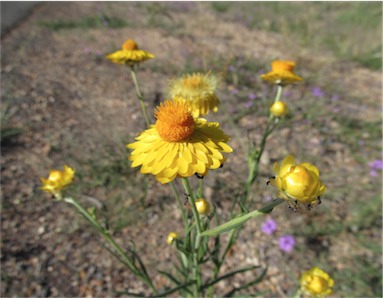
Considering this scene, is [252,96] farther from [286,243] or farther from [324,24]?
[324,24]

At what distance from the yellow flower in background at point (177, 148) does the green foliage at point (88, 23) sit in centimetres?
558

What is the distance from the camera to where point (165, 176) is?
0.96 m

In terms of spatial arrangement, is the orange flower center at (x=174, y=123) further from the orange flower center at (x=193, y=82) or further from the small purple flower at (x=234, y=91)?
the small purple flower at (x=234, y=91)

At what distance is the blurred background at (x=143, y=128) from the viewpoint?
95.8 inches

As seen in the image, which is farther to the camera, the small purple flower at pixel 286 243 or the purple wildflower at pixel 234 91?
the purple wildflower at pixel 234 91

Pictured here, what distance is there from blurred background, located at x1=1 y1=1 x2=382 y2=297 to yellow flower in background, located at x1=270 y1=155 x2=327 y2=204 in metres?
1.05

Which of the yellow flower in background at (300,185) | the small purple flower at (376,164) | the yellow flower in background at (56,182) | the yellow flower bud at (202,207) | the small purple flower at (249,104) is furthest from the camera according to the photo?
the small purple flower at (249,104)

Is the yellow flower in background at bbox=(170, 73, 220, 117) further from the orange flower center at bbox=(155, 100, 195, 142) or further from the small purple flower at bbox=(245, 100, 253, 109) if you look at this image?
the small purple flower at bbox=(245, 100, 253, 109)

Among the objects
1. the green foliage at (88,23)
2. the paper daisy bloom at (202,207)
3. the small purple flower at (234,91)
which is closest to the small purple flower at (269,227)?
the paper daisy bloom at (202,207)

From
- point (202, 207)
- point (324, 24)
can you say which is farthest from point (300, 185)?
point (324, 24)

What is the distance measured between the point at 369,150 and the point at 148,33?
4368mm

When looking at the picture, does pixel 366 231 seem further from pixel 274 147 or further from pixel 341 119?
pixel 341 119

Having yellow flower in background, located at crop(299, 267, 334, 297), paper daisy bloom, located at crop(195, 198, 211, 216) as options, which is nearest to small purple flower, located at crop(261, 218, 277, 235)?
yellow flower in background, located at crop(299, 267, 334, 297)

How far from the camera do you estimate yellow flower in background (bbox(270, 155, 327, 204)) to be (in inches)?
34.6
